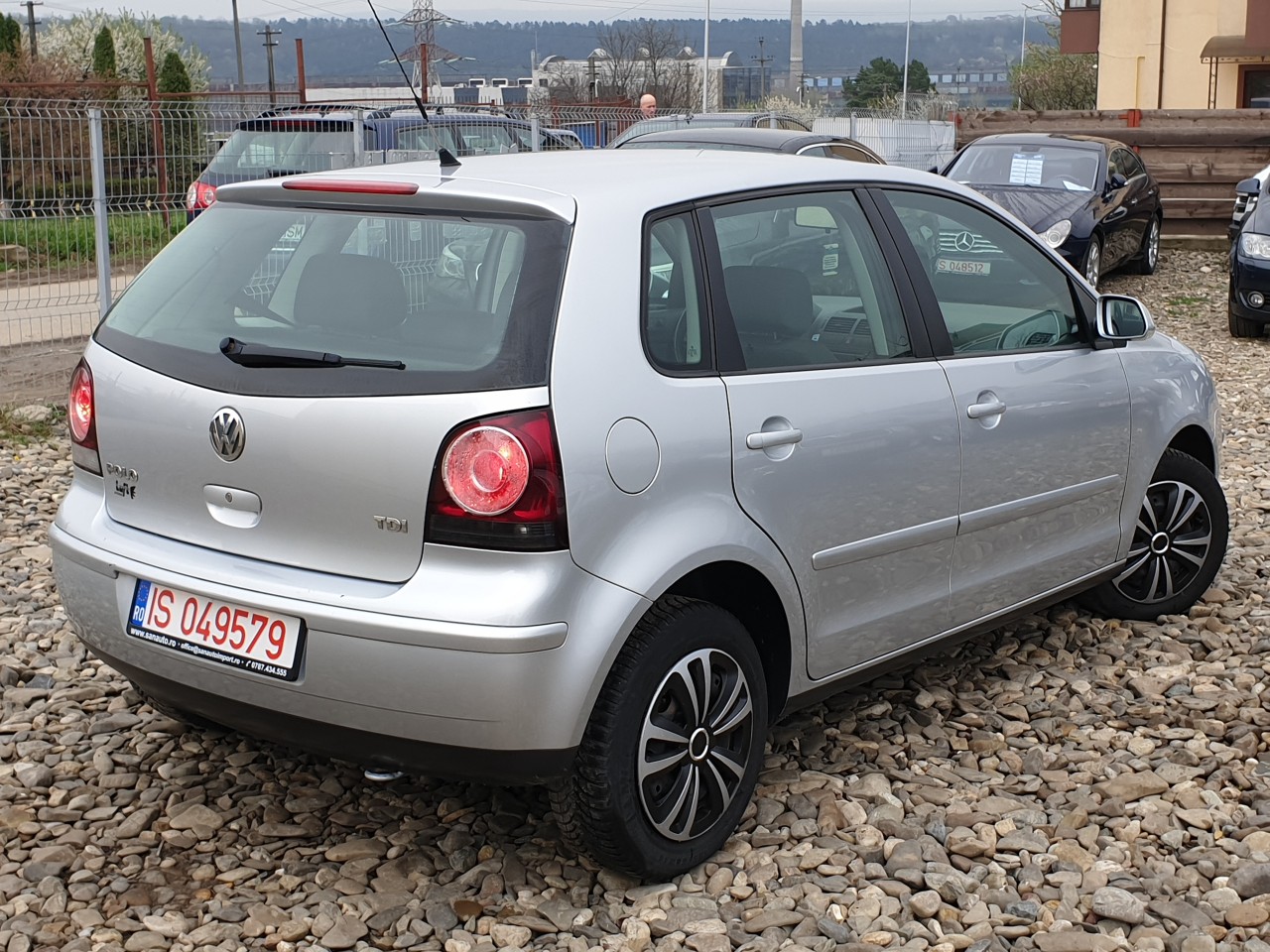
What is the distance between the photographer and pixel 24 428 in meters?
8.41

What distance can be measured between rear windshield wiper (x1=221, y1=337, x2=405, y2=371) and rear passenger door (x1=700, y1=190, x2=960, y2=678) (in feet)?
2.38

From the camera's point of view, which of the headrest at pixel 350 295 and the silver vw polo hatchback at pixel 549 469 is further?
the headrest at pixel 350 295

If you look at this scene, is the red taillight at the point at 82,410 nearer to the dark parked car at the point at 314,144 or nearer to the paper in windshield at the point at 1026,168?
the dark parked car at the point at 314,144

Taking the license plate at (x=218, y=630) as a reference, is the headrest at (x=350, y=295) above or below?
above

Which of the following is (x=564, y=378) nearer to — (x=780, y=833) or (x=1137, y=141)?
(x=780, y=833)

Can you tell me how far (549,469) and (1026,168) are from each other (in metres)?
13.5

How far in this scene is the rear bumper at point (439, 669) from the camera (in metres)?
3.05

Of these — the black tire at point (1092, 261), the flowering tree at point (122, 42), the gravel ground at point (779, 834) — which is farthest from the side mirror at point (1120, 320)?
the flowering tree at point (122, 42)

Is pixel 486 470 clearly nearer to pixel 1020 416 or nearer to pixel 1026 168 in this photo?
pixel 1020 416

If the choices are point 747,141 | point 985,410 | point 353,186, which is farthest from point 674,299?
point 747,141

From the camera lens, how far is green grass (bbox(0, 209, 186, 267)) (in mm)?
9391

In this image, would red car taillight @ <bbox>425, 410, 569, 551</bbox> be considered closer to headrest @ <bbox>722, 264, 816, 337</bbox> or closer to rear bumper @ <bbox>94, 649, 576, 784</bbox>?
rear bumper @ <bbox>94, 649, 576, 784</bbox>

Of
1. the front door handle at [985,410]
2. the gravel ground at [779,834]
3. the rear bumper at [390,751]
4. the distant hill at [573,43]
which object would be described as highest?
the distant hill at [573,43]

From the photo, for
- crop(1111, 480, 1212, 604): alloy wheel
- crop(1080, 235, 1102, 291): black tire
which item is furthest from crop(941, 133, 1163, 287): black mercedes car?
crop(1111, 480, 1212, 604): alloy wheel
